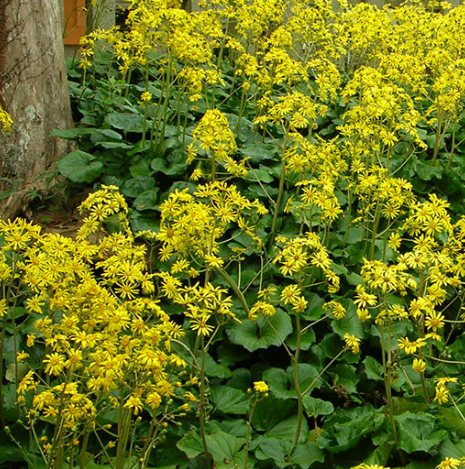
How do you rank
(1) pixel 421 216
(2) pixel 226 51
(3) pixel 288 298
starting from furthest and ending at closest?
(2) pixel 226 51, (1) pixel 421 216, (3) pixel 288 298

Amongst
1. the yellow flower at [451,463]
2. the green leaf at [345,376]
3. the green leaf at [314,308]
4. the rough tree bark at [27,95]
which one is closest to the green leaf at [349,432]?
the green leaf at [345,376]

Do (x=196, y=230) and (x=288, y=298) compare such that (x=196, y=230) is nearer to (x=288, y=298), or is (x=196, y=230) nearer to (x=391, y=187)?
(x=288, y=298)

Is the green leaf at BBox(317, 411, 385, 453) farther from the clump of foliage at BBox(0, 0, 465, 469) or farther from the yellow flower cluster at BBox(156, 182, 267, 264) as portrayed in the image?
the yellow flower cluster at BBox(156, 182, 267, 264)

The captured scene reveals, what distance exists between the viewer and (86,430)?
2.39m

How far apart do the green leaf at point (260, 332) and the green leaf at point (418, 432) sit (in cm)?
77

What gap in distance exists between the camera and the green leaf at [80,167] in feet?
15.1

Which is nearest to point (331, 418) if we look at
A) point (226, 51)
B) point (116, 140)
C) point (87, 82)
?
point (116, 140)

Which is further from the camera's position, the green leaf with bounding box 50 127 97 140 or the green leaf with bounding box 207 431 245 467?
the green leaf with bounding box 50 127 97 140

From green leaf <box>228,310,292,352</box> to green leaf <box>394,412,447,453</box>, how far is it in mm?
774

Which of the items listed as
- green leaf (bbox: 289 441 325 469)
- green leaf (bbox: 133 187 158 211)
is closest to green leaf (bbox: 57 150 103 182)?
green leaf (bbox: 133 187 158 211)

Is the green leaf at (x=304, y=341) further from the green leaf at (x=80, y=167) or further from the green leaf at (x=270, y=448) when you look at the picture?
the green leaf at (x=80, y=167)

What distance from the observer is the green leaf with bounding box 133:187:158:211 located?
4.44 meters

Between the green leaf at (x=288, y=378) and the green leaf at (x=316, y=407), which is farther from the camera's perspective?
the green leaf at (x=288, y=378)

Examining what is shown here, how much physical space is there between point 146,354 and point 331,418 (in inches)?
49.4
